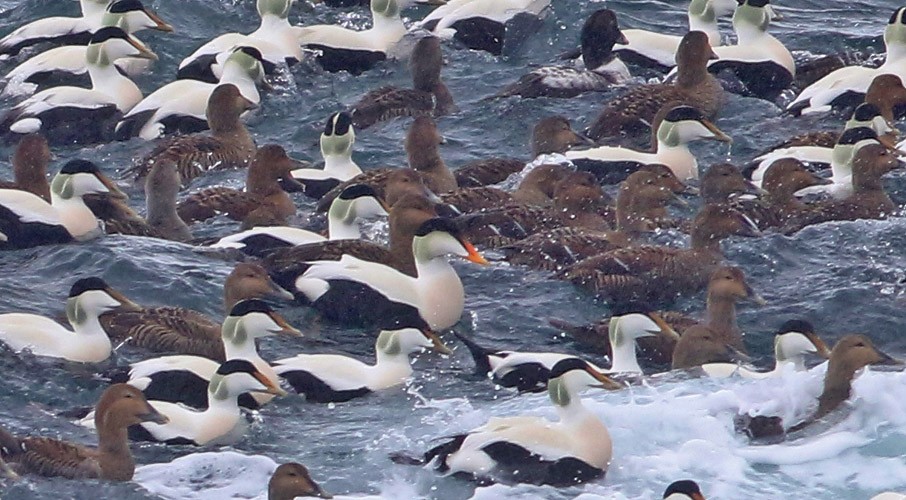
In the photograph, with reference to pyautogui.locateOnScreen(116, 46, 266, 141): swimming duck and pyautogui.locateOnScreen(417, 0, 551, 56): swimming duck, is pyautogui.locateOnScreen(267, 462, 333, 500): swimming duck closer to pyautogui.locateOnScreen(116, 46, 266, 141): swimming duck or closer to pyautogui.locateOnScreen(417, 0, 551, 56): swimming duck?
pyautogui.locateOnScreen(116, 46, 266, 141): swimming duck

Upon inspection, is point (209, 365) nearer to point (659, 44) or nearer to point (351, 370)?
point (351, 370)

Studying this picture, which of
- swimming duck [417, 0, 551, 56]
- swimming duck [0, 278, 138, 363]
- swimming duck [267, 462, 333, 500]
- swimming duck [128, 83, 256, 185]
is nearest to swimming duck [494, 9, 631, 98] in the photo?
swimming duck [417, 0, 551, 56]

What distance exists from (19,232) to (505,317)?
3160mm

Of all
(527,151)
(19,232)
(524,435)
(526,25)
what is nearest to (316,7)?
(526,25)

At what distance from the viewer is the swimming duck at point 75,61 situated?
1830 cm

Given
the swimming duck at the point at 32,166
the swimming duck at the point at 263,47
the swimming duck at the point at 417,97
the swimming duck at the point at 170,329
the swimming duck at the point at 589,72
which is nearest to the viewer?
the swimming duck at the point at 170,329

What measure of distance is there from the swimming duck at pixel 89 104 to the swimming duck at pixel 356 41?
1.54 meters

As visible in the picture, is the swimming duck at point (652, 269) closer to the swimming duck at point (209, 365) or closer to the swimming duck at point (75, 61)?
the swimming duck at point (209, 365)

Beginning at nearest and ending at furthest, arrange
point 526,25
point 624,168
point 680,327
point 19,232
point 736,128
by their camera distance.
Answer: point 680,327
point 19,232
point 624,168
point 736,128
point 526,25

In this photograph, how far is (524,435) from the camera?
11477 mm

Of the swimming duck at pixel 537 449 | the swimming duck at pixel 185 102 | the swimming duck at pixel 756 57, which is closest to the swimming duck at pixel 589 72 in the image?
the swimming duck at pixel 756 57

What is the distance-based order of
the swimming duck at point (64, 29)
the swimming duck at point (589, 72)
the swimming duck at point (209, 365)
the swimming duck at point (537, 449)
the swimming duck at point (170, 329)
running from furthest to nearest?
1. the swimming duck at point (64, 29)
2. the swimming duck at point (589, 72)
3. the swimming duck at point (170, 329)
4. the swimming duck at point (209, 365)
5. the swimming duck at point (537, 449)

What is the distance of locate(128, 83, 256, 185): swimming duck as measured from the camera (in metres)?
16.7

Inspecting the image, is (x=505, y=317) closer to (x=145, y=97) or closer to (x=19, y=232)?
(x=19, y=232)
